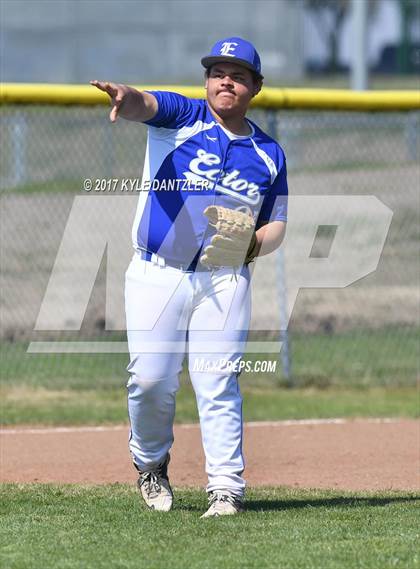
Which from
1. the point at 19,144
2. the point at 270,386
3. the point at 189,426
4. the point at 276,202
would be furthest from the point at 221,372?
the point at 19,144

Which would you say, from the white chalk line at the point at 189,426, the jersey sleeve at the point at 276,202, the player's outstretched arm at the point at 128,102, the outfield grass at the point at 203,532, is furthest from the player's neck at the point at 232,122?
the white chalk line at the point at 189,426

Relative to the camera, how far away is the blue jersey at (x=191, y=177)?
544cm

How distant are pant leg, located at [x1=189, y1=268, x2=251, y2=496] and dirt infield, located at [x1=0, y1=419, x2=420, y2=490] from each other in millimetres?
1226

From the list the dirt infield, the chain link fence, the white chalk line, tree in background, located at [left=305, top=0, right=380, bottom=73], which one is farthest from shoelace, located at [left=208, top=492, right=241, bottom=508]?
tree in background, located at [left=305, top=0, right=380, bottom=73]

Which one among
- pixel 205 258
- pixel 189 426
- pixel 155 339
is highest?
pixel 205 258

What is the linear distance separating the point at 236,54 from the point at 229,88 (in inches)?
6.2

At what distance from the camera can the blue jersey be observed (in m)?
5.44

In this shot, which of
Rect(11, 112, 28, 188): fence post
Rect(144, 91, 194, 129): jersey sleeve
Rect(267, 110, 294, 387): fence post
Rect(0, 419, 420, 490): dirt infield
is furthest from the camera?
Rect(11, 112, 28, 188): fence post

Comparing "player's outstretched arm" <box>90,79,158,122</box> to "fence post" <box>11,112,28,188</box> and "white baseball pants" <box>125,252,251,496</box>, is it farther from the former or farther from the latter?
"fence post" <box>11,112,28,188</box>

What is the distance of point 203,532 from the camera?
16.5 ft

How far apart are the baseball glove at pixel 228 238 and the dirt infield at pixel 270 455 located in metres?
1.67

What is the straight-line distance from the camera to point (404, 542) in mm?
4855

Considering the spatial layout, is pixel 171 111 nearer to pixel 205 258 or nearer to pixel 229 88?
pixel 229 88

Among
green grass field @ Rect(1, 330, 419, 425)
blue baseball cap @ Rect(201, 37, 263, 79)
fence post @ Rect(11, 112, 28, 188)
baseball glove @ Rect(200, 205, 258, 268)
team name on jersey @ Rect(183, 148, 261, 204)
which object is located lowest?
green grass field @ Rect(1, 330, 419, 425)
